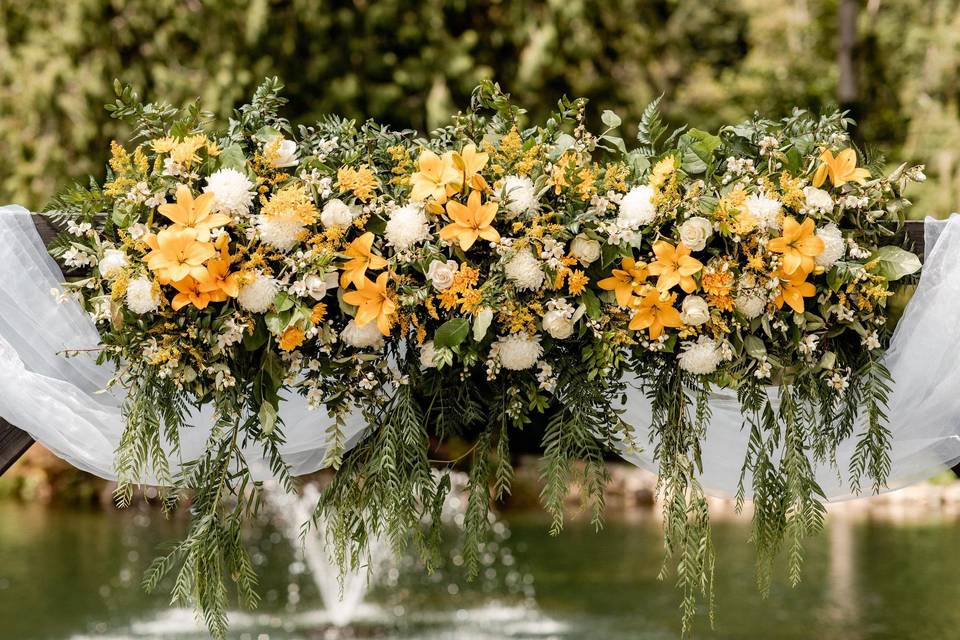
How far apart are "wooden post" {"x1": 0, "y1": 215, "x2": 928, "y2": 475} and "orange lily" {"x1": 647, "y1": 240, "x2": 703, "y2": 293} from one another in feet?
1.53

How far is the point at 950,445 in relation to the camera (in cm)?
220

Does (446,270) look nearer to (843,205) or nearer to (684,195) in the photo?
(684,195)

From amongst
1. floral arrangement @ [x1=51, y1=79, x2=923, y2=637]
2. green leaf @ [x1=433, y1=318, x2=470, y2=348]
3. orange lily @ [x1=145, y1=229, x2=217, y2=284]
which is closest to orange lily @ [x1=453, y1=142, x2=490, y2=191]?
floral arrangement @ [x1=51, y1=79, x2=923, y2=637]

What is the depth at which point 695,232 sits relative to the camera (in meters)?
1.90

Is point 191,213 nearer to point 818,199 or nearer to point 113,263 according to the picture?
point 113,263

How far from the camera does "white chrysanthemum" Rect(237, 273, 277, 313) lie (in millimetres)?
1932

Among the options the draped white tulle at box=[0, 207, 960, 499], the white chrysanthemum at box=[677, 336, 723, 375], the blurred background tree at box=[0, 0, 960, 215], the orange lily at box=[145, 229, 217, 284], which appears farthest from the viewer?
the blurred background tree at box=[0, 0, 960, 215]

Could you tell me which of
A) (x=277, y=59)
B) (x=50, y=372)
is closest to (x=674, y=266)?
(x=50, y=372)

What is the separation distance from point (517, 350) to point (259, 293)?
48 cm

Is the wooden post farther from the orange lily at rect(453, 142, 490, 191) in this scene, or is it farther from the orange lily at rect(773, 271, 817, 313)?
the orange lily at rect(453, 142, 490, 191)

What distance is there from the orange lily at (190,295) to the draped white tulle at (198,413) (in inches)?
11.6

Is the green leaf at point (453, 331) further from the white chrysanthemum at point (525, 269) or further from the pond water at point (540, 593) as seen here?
the pond water at point (540, 593)

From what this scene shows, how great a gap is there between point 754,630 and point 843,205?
4.39 m

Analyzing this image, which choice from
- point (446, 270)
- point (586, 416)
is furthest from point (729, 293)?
point (446, 270)
